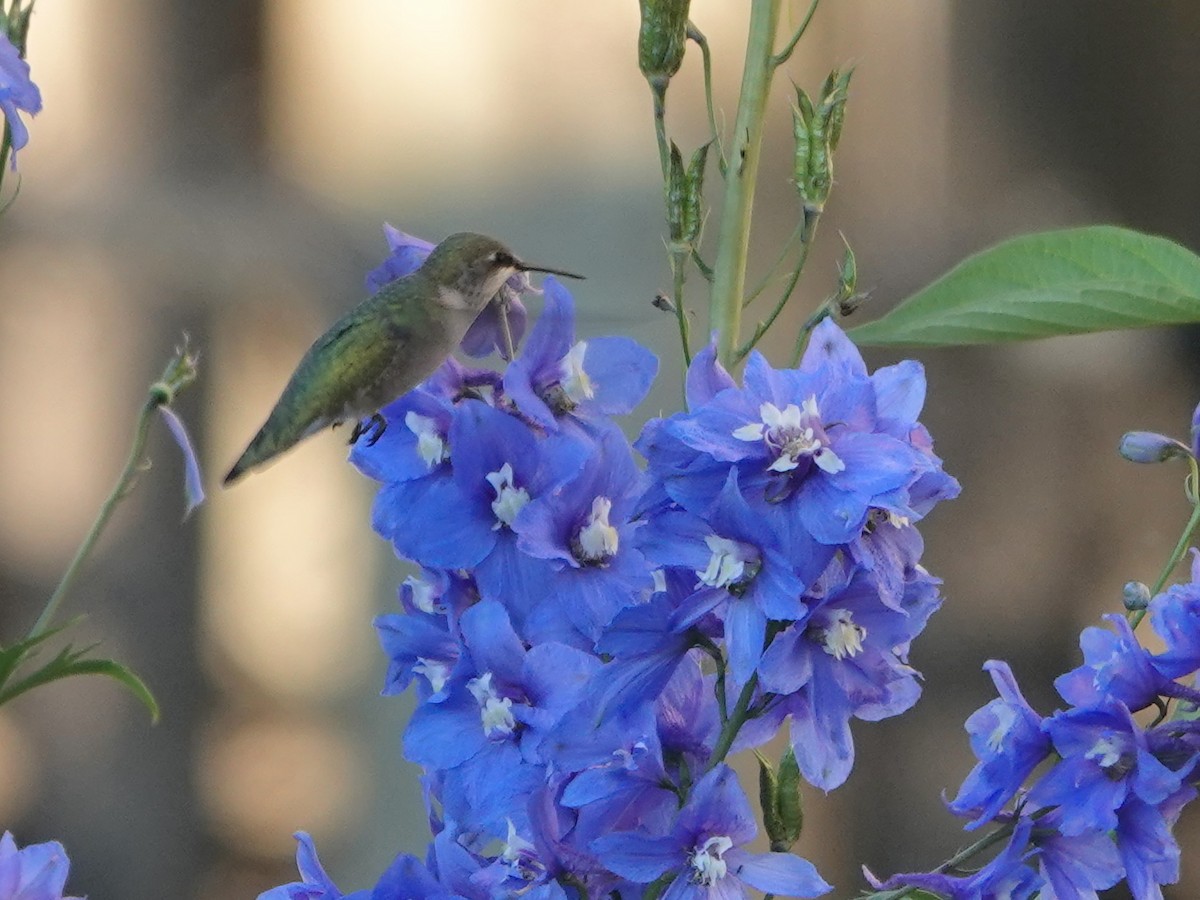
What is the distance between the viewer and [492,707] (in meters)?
0.36

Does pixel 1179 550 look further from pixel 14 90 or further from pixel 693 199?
pixel 14 90

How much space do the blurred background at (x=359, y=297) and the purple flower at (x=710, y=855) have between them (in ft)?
2.71

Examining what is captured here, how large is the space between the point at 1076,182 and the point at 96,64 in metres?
0.93

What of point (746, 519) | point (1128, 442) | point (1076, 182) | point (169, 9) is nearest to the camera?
point (746, 519)

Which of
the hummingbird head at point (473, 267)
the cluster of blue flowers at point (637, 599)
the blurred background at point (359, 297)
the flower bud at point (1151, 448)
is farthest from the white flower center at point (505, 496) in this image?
the blurred background at point (359, 297)

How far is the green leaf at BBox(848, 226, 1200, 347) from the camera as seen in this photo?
0.32m

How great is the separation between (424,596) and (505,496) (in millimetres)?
49

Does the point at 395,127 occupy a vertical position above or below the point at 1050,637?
A: above

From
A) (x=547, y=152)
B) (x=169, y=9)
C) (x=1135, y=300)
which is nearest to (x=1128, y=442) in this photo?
(x=1135, y=300)

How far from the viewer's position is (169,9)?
1.15 metres

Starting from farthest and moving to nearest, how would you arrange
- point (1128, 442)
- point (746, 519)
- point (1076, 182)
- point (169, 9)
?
point (1076, 182) < point (169, 9) < point (1128, 442) < point (746, 519)

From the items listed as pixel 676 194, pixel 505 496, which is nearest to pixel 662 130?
pixel 676 194

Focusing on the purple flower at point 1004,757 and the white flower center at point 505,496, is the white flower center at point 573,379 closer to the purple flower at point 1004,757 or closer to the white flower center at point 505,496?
the white flower center at point 505,496

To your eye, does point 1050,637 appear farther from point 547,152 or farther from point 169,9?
point 169,9
